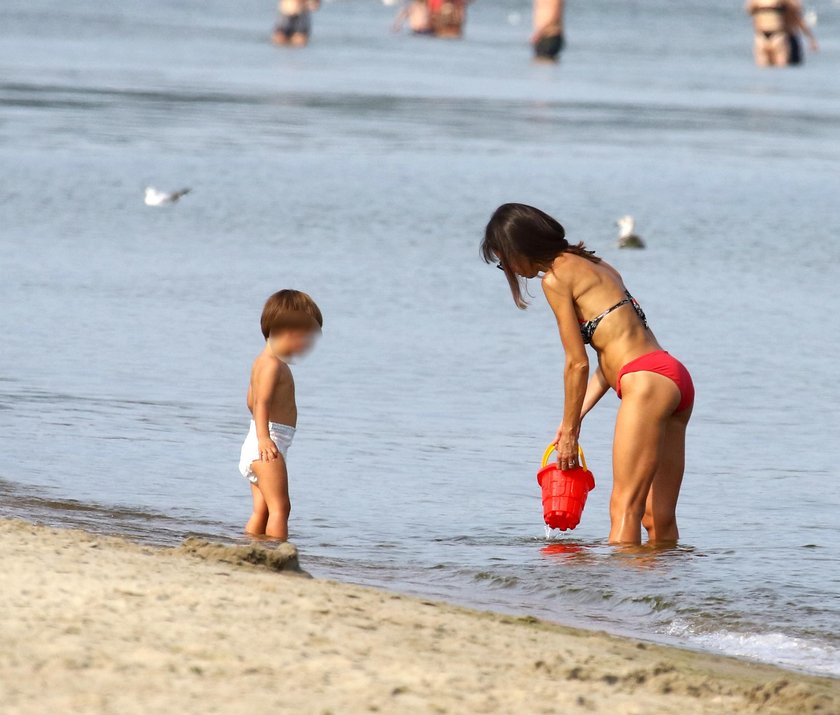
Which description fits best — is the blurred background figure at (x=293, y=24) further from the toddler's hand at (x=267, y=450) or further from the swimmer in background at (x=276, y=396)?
the toddler's hand at (x=267, y=450)

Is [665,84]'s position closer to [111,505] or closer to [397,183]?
[397,183]

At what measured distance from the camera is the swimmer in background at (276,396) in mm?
6914

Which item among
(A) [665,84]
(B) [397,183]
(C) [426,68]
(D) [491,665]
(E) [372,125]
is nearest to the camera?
(D) [491,665]

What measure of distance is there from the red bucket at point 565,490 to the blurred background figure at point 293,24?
4325 cm

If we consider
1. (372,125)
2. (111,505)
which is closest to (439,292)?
(111,505)

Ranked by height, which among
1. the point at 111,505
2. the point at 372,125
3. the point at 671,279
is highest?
the point at 372,125

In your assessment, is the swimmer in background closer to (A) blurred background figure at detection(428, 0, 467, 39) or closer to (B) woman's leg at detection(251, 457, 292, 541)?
(B) woman's leg at detection(251, 457, 292, 541)

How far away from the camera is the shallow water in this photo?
24.4ft

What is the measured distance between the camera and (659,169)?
2366cm

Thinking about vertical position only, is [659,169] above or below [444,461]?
above

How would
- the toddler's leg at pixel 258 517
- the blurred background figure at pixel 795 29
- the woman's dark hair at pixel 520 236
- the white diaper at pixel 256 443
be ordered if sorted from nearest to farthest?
the woman's dark hair at pixel 520 236 < the white diaper at pixel 256 443 < the toddler's leg at pixel 258 517 < the blurred background figure at pixel 795 29

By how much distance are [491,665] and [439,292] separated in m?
9.49

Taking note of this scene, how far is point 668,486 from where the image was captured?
7.31 metres

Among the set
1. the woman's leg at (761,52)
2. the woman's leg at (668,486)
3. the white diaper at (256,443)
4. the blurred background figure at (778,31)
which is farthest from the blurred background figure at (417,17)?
the white diaper at (256,443)
